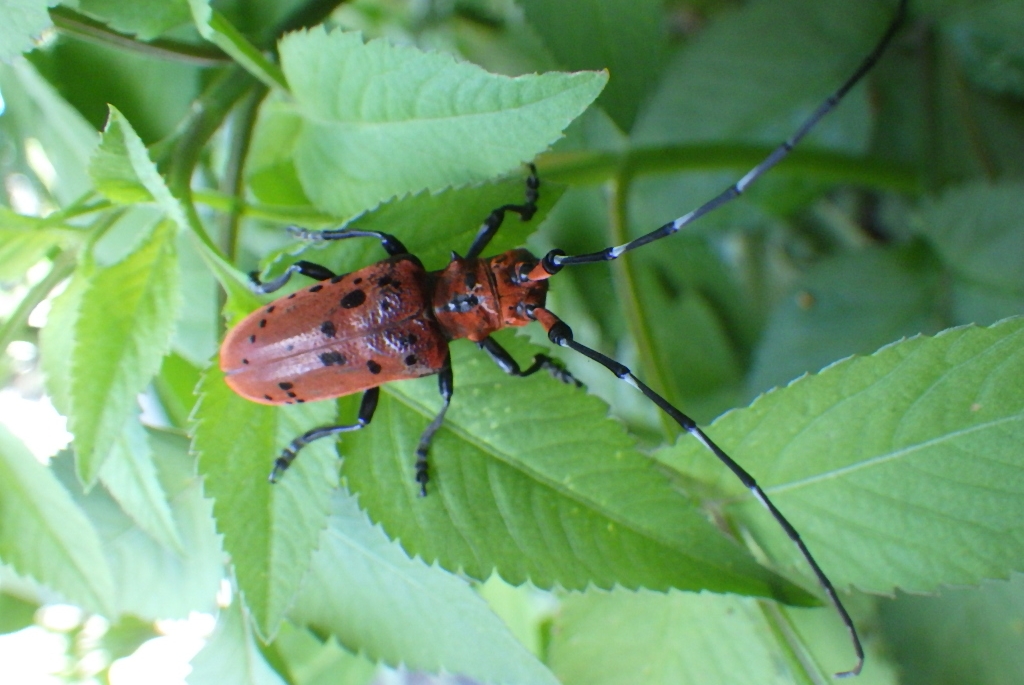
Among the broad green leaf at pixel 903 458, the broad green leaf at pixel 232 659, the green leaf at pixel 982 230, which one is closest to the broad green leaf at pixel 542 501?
the broad green leaf at pixel 903 458

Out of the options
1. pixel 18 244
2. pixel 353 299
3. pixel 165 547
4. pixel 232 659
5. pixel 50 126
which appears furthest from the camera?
pixel 50 126

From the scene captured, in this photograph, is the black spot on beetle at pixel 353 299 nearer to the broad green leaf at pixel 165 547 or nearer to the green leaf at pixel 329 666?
the broad green leaf at pixel 165 547

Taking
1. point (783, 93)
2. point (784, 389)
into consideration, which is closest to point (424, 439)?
point (784, 389)

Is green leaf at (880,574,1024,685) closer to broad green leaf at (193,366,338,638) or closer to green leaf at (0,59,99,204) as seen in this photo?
broad green leaf at (193,366,338,638)

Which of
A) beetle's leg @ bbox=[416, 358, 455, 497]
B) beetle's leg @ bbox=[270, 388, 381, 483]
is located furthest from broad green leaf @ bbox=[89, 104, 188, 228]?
beetle's leg @ bbox=[416, 358, 455, 497]

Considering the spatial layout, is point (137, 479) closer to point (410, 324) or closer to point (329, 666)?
point (410, 324)

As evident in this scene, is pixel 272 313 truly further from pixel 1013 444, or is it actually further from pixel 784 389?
pixel 1013 444

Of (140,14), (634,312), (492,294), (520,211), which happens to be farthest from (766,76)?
(140,14)
